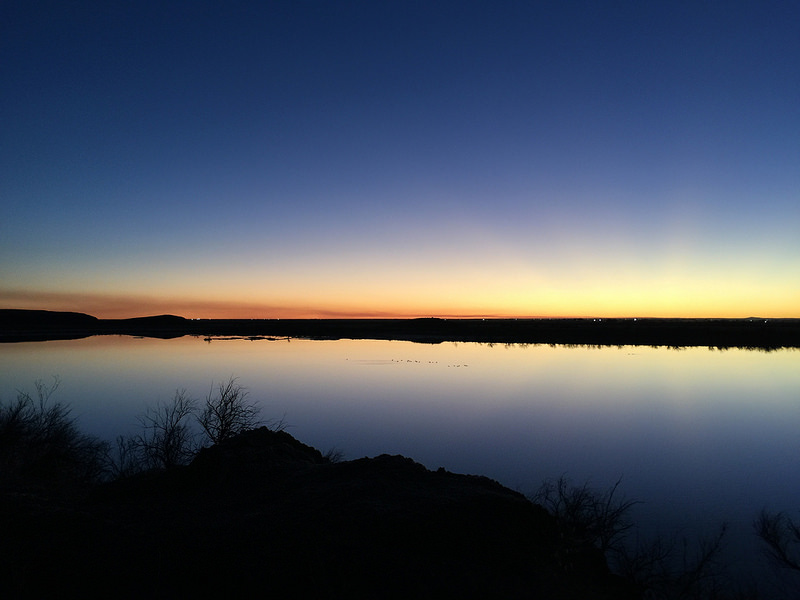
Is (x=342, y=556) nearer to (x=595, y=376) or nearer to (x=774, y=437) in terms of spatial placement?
(x=774, y=437)

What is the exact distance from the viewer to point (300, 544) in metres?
6.24

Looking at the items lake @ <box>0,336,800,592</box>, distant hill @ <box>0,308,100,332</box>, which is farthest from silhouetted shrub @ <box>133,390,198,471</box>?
distant hill @ <box>0,308,100,332</box>

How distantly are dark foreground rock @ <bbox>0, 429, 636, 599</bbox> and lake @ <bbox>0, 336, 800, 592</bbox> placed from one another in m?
3.74

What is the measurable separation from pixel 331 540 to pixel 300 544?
15.9 inches

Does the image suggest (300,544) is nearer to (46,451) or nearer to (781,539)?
(781,539)

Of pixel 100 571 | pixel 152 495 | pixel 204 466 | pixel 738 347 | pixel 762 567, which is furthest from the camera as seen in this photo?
pixel 738 347

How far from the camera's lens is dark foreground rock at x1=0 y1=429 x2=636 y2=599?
5617 mm

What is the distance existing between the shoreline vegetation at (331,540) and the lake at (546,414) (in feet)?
6.03

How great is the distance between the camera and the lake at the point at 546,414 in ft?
37.9

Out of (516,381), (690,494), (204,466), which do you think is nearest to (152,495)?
(204,466)

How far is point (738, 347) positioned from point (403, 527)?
5921 centimetres

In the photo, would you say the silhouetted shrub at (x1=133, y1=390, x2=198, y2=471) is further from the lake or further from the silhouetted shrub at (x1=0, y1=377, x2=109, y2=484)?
the lake

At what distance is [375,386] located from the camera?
26.8m

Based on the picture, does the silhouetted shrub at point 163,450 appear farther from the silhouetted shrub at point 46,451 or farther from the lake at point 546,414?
the lake at point 546,414
